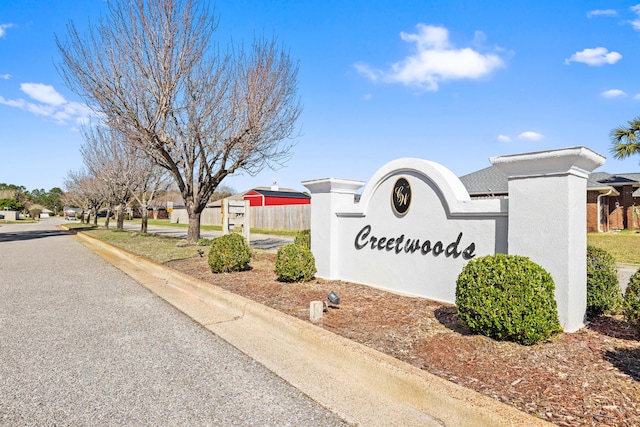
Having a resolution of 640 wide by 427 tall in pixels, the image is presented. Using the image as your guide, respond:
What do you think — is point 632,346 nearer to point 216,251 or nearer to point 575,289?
point 575,289

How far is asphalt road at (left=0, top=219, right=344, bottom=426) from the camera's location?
3071 millimetres

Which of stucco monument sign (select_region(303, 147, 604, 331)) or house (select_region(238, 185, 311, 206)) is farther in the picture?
house (select_region(238, 185, 311, 206))

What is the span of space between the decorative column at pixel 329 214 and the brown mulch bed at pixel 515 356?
1.95m

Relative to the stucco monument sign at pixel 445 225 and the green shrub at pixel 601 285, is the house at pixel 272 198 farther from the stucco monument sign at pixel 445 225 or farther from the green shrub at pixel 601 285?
the green shrub at pixel 601 285

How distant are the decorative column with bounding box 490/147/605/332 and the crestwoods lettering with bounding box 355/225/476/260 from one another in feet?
3.00

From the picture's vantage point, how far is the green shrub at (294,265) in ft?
25.0

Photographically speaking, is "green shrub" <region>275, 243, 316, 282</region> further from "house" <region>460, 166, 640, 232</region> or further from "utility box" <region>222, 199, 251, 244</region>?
"house" <region>460, 166, 640, 232</region>

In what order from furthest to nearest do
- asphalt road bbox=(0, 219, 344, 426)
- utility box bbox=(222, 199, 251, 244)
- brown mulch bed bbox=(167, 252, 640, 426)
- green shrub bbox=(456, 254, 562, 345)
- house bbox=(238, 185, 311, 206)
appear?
house bbox=(238, 185, 311, 206)
utility box bbox=(222, 199, 251, 244)
green shrub bbox=(456, 254, 562, 345)
asphalt road bbox=(0, 219, 344, 426)
brown mulch bed bbox=(167, 252, 640, 426)

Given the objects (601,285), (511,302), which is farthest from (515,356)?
(601,285)

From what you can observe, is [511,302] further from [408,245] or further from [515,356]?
[408,245]

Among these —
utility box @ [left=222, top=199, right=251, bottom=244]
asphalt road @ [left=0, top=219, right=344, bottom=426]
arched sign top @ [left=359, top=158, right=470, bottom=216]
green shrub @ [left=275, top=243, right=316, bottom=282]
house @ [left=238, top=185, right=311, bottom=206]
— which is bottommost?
asphalt road @ [left=0, top=219, right=344, bottom=426]

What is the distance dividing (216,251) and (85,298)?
8.94ft

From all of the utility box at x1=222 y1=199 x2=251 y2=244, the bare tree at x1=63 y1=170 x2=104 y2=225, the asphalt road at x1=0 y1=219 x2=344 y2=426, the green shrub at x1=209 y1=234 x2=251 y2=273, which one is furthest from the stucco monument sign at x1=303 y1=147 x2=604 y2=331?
the bare tree at x1=63 y1=170 x2=104 y2=225

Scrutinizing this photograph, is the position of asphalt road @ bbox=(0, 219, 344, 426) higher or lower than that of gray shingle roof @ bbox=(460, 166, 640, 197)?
lower
